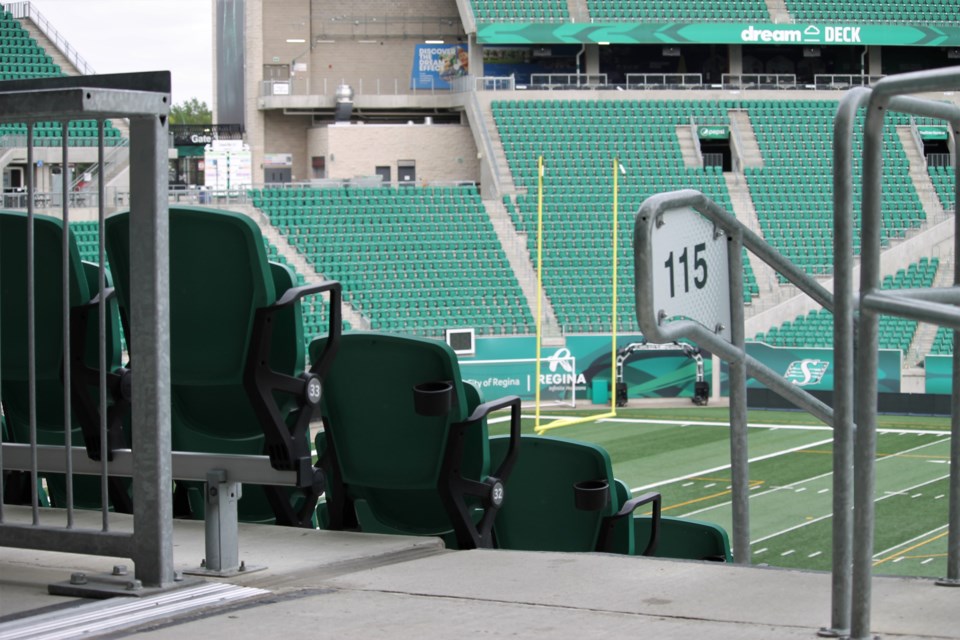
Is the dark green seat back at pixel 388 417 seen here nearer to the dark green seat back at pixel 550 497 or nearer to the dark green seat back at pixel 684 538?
the dark green seat back at pixel 550 497

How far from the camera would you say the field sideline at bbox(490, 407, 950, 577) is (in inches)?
606

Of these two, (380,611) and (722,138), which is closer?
(380,611)

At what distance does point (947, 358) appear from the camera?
1027 inches

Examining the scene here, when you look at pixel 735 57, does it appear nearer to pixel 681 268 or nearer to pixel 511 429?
pixel 511 429

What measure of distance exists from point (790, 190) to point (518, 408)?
29.4 meters

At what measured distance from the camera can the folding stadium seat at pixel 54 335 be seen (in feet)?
13.9

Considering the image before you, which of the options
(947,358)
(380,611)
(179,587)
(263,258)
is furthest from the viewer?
(947,358)

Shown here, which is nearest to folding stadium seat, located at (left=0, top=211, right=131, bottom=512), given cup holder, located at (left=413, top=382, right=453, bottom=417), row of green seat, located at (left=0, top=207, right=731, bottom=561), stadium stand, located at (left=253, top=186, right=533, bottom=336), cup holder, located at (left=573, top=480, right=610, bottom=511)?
row of green seat, located at (left=0, top=207, right=731, bottom=561)

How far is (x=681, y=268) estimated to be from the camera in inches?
140

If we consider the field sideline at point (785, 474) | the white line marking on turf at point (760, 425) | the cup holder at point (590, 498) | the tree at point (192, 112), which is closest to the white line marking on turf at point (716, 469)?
the field sideline at point (785, 474)

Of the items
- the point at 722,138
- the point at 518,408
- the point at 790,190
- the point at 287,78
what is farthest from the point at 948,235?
the point at 518,408

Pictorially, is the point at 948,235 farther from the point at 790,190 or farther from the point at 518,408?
the point at 518,408

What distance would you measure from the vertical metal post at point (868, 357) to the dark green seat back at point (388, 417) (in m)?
1.66

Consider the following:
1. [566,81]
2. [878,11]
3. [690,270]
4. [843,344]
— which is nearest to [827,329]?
[566,81]
